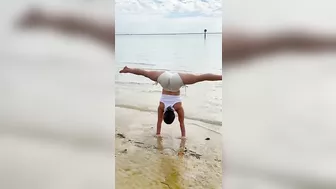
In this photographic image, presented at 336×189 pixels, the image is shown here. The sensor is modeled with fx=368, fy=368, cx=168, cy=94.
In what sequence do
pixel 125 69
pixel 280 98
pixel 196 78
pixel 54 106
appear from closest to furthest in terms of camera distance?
pixel 280 98 < pixel 196 78 < pixel 125 69 < pixel 54 106

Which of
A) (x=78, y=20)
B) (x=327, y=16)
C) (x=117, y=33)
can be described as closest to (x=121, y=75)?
(x=117, y=33)

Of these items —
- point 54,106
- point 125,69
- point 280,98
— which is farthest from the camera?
point 54,106

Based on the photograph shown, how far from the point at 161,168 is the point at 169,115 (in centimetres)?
25

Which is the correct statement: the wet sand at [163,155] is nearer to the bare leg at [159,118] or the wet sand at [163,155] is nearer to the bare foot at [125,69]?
the bare leg at [159,118]

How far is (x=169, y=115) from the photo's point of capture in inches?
66.6

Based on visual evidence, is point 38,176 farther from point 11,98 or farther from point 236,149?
point 236,149

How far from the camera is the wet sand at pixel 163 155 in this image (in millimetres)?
1603

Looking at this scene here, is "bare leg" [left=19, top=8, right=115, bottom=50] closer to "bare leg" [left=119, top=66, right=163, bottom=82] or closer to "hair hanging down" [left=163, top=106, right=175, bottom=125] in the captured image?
"bare leg" [left=119, top=66, right=163, bottom=82]

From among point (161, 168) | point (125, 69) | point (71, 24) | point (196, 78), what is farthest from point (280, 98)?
point (71, 24)

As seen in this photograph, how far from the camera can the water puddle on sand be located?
160 cm

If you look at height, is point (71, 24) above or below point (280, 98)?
above

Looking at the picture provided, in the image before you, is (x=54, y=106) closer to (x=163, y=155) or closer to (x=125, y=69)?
(x=125, y=69)

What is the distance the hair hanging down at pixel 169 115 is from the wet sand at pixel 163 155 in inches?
0.9

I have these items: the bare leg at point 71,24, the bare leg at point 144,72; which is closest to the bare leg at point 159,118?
the bare leg at point 144,72
